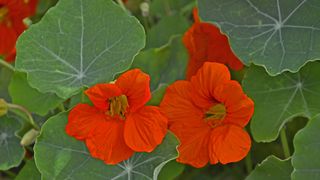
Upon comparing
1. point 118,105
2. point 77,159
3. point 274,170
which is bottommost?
point 274,170

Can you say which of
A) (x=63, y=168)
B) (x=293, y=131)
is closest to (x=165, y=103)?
(x=63, y=168)

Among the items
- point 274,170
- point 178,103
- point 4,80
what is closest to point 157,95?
point 178,103

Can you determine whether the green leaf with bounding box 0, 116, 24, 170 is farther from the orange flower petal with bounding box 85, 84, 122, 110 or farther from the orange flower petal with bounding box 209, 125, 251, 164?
the orange flower petal with bounding box 209, 125, 251, 164

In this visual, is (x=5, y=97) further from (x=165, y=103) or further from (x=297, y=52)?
(x=297, y=52)

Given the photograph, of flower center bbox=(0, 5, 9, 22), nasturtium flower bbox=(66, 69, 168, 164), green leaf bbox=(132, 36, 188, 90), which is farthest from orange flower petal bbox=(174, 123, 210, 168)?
flower center bbox=(0, 5, 9, 22)

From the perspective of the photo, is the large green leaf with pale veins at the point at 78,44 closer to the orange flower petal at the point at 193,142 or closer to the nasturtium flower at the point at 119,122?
the nasturtium flower at the point at 119,122

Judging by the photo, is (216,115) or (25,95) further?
(25,95)

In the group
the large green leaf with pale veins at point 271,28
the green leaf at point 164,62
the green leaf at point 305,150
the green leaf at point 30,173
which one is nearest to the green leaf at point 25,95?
the green leaf at point 30,173

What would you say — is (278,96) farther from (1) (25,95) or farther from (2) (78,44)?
(1) (25,95)
